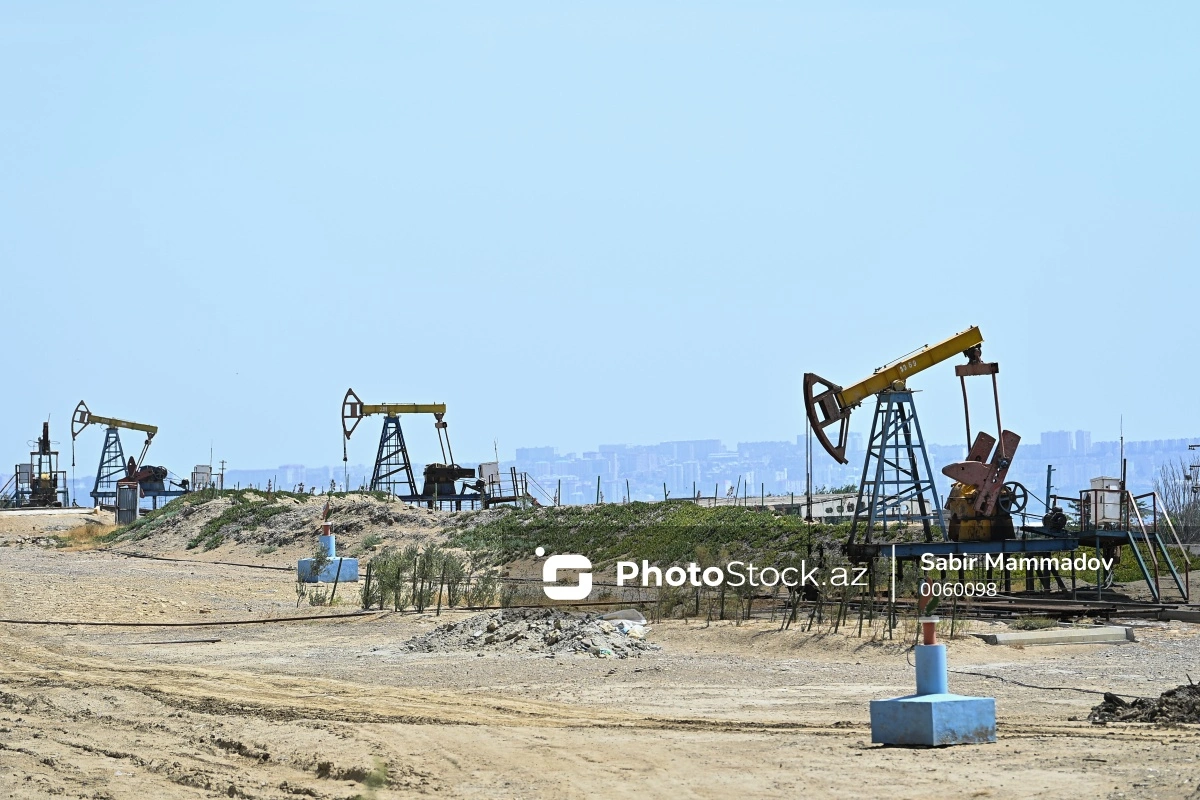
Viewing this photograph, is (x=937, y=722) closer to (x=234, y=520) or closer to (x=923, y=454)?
(x=923, y=454)

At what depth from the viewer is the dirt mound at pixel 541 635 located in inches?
725

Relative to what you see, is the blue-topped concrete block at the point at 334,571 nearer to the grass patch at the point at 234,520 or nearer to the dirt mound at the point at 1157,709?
the grass patch at the point at 234,520

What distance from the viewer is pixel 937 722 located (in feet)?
34.3

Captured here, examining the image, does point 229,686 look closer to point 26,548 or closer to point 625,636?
Result: point 625,636

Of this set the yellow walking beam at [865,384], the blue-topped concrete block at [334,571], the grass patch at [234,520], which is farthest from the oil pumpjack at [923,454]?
the grass patch at [234,520]

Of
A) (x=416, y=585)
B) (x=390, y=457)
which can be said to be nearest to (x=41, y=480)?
(x=390, y=457)

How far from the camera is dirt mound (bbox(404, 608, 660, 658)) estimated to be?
18.4 meters

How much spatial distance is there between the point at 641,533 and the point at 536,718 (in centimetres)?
2684

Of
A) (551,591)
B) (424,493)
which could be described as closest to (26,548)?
(424,493)

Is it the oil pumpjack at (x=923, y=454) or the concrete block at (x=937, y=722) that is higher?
the oil pumpjack at (x=923, y=454)

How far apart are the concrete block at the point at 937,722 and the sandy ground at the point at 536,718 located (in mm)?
166

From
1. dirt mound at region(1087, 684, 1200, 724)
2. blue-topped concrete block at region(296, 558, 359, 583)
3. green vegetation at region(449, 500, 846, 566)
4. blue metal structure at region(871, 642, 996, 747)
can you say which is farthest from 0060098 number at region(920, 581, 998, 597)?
blue-topped concrete block at region(296, 558, 359, 583)

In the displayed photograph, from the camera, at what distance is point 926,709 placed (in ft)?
34.4

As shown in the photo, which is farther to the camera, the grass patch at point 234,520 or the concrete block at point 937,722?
the grass patch at point 234,520
